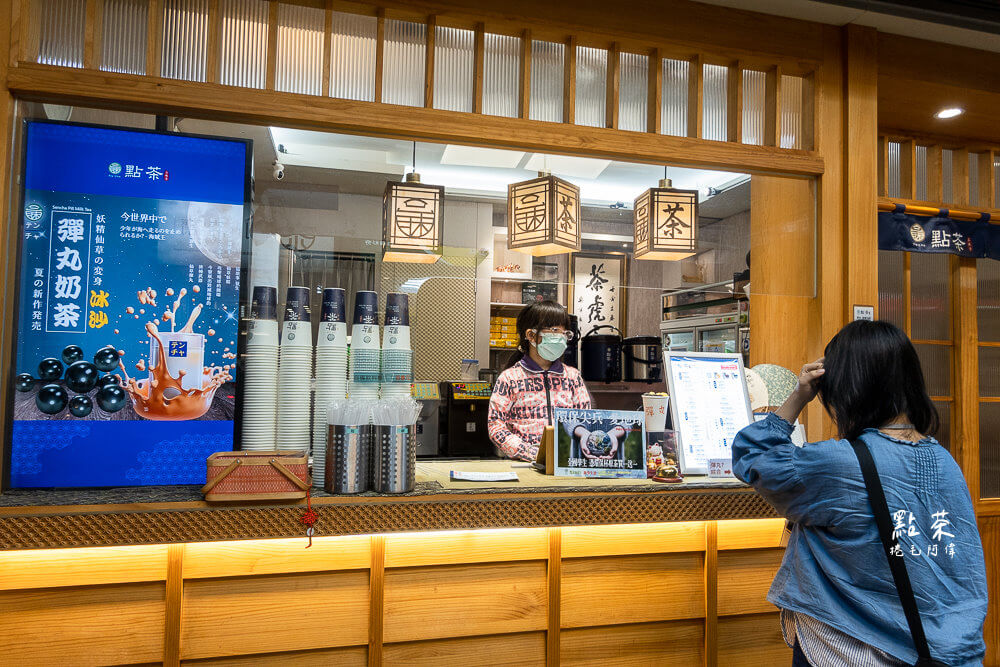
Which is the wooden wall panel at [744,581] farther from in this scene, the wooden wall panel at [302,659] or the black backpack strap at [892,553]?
the wooden wall panel at [302,659]

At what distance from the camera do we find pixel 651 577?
7.16 ft

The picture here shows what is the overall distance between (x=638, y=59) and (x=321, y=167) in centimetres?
146

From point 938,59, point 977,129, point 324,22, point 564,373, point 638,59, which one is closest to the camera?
point 324,22

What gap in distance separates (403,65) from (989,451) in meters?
3.81

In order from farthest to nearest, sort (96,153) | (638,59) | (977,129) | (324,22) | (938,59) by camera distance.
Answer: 1. (977,129)
2. (938,59)
3. (638,59)
4. (324,22)
5. (96,153)

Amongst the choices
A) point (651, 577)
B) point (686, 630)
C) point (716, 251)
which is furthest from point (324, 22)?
point (686, 630)

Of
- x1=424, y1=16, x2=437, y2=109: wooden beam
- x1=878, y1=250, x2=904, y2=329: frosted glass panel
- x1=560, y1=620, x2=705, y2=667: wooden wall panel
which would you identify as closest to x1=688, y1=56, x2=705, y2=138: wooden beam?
x1=424, y1=16, x2=437, y2=109: wooden beam

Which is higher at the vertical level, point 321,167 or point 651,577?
point 321,167

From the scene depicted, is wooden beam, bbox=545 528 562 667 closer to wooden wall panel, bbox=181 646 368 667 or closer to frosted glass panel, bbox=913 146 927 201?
wooden wall panel, bbox=181 646 368 667

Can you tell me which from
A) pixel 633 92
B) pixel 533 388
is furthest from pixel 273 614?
pixel 633 92

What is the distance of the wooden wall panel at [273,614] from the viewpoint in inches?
71.6

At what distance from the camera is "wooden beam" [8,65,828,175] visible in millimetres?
2107

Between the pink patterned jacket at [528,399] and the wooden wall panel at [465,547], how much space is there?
110cm

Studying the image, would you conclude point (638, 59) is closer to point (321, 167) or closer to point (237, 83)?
point (321, 167)
